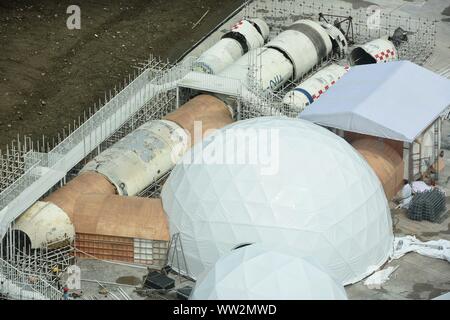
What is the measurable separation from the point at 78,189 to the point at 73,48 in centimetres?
2370

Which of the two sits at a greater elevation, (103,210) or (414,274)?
(103,210)

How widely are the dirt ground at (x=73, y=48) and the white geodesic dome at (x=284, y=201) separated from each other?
16.9 meters

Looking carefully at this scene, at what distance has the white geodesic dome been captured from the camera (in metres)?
57.8

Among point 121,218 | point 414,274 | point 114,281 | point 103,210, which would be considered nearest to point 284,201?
point 414,274

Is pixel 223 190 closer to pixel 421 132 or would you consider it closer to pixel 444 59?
pixel 421 132

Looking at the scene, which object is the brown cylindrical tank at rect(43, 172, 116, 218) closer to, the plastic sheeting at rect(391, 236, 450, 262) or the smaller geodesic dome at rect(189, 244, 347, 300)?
the smaller geodesic dome at rect(189, 244, 347, 300)

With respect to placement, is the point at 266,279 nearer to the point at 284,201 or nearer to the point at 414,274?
the point at 284,201

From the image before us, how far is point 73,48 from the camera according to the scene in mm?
83875

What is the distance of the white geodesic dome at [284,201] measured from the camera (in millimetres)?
57750

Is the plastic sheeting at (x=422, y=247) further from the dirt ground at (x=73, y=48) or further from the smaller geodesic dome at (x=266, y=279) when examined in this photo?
the dirt ground at (x=73, y=48)

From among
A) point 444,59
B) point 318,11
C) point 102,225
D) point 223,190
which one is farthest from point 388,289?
point 318,11

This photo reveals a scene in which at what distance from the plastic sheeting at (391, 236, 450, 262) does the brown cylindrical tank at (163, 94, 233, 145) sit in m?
12.8

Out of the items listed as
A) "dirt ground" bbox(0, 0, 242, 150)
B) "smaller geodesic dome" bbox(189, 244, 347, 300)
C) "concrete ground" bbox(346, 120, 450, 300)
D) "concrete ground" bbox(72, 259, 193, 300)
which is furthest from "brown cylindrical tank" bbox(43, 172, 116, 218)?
"concrete ground" bbox(346, 120, 450, 300)

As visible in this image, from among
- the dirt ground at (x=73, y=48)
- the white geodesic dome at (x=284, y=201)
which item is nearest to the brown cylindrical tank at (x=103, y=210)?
the white geodesic dome at (x=284, y=201)
